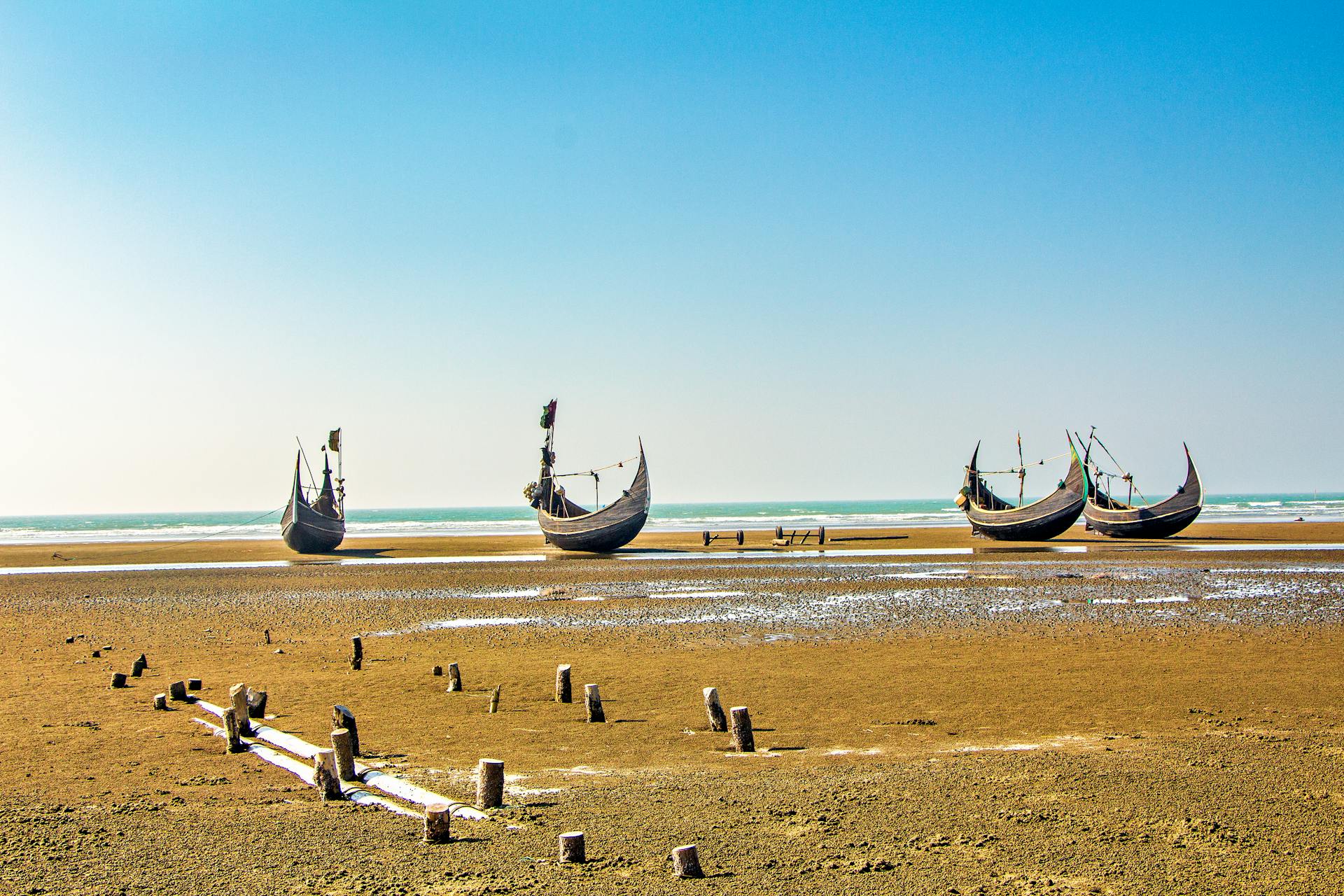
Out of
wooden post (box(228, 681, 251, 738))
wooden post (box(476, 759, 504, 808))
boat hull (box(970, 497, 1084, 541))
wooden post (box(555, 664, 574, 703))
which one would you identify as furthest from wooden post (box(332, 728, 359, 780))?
boat hull (box(970, 497, 1084, 541))

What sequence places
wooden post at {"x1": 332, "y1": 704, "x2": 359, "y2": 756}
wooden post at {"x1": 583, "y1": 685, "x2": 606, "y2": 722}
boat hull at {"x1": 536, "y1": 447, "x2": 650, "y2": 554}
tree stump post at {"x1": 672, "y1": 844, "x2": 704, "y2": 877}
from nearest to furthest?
tree stump post at {"x1": 672, "y1": 844, "x2": 704, "y2": 877}
wooden post at {"x1": 332, "y1": 704, "x2": 359, "y2": 756}
wooden post at {"x1": 583, "y1": 685, "x2": 606, "y2": 722}
boat hull at {"x1": 536, "y1": 447, "x2": 650, "y2": 554}

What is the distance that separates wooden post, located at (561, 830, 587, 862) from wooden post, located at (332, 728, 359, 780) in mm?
2479

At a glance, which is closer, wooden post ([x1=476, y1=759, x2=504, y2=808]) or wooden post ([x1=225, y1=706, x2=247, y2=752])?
wooden post ([x1=476, y1=759, x2=504, y2=808])

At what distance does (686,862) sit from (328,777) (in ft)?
10.6

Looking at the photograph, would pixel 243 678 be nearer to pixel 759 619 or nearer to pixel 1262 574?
pixel 759 619

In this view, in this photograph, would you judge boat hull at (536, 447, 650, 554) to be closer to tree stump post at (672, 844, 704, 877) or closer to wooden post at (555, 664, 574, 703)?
wooden post at (555, 664, 574, 703)

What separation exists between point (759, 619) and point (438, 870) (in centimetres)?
1289

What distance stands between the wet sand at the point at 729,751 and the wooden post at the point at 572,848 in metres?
0.08

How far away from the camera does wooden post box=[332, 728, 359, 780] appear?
789cm

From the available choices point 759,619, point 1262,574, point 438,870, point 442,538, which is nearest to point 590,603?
point 759,619

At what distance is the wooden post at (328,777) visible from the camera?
305 inches

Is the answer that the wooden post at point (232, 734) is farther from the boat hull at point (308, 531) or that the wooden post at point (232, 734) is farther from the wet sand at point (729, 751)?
the boat hull at point (308, 531)

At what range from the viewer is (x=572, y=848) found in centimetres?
628

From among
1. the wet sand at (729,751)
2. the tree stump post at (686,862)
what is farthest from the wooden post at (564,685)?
the tree stump post at (686,862)
